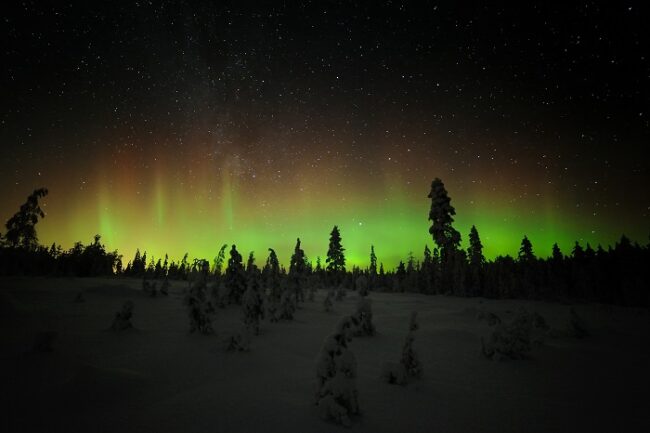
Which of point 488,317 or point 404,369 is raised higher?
point 488,317

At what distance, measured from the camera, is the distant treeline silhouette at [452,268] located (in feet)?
115

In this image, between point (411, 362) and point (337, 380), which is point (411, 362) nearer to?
point (411, 362)

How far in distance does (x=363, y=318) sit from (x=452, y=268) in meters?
35.2

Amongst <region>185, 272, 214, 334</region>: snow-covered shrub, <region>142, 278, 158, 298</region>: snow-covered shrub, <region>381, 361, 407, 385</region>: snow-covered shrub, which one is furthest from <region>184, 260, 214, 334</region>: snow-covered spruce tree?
<region>142, 278, 158, 298</region>: snow-covered shrub

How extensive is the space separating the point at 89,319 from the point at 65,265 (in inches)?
2649

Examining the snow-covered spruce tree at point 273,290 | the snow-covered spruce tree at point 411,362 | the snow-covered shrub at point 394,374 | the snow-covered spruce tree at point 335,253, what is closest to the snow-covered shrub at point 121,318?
the snow-covered spruce tree at point 273,290

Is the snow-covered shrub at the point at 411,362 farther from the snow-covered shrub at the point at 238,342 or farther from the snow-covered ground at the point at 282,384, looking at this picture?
the snow-covered shrub at the point at 238,342

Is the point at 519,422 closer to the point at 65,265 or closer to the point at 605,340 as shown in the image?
the point at 605,340

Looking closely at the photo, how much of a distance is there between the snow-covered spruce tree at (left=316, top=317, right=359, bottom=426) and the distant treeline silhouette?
18122 mm

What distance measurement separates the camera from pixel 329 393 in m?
5.98

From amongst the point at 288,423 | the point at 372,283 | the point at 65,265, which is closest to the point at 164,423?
the point at 288,423

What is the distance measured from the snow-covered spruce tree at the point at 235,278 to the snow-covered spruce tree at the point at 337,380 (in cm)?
1693

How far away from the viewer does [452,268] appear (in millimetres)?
44250

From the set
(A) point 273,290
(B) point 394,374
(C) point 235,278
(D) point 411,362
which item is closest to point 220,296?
(C) point 235,278
